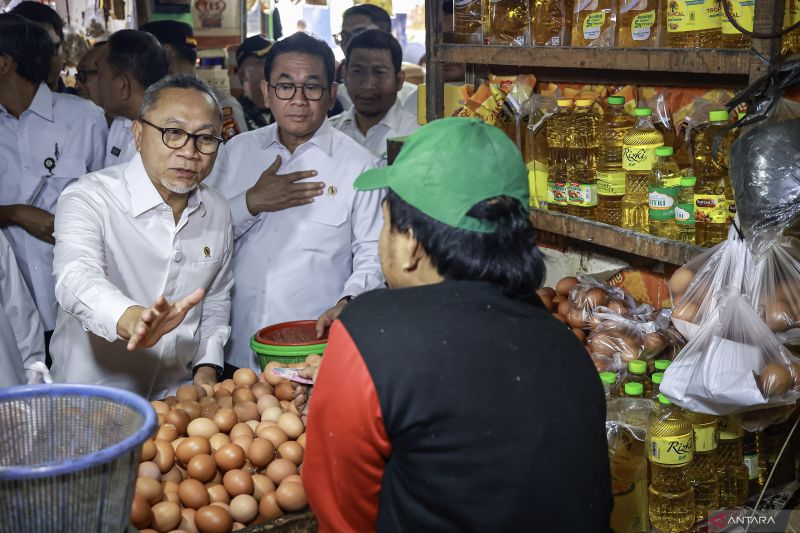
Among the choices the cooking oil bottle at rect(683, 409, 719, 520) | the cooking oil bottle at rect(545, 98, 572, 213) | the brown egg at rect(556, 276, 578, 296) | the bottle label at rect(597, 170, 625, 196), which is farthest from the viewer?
the brown egg at rect(556, 276, 578, 296)

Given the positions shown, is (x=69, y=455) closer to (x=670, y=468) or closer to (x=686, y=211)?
(x=670, y=468)

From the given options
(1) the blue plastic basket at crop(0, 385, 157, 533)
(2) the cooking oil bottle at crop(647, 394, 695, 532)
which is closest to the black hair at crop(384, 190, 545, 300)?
(1) the blue plastic basket at crop(0, 385, 157, 533)

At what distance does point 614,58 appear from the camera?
2521 mm

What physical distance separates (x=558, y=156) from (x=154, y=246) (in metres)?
1.43

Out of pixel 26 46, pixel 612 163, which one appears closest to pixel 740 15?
pixel 612 163

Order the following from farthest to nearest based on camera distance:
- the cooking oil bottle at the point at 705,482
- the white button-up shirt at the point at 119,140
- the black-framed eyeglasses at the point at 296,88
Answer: the white button-up shirt at the point at 119,140 → the black-framed eyeglasses at the point at 296,88 → the cooking oil bottle at the point at 705,482

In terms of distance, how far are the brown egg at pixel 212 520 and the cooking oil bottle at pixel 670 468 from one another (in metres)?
1.09

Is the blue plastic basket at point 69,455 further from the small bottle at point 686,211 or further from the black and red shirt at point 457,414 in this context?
the small bottle at point 686,211

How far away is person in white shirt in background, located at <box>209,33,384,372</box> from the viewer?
321cm

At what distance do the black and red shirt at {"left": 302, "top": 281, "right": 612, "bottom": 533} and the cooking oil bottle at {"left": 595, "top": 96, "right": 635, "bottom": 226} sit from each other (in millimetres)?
1291

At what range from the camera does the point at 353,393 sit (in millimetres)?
1325

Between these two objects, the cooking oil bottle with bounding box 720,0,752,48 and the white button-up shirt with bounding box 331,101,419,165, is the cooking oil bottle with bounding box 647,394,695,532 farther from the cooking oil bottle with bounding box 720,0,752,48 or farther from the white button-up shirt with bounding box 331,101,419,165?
the white button-up shirt with bounding box 331,101,419,165

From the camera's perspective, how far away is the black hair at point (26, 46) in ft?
12.7

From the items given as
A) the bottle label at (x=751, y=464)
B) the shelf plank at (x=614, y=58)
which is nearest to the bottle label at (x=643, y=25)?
the shelf plank at (x=614, y=58)
